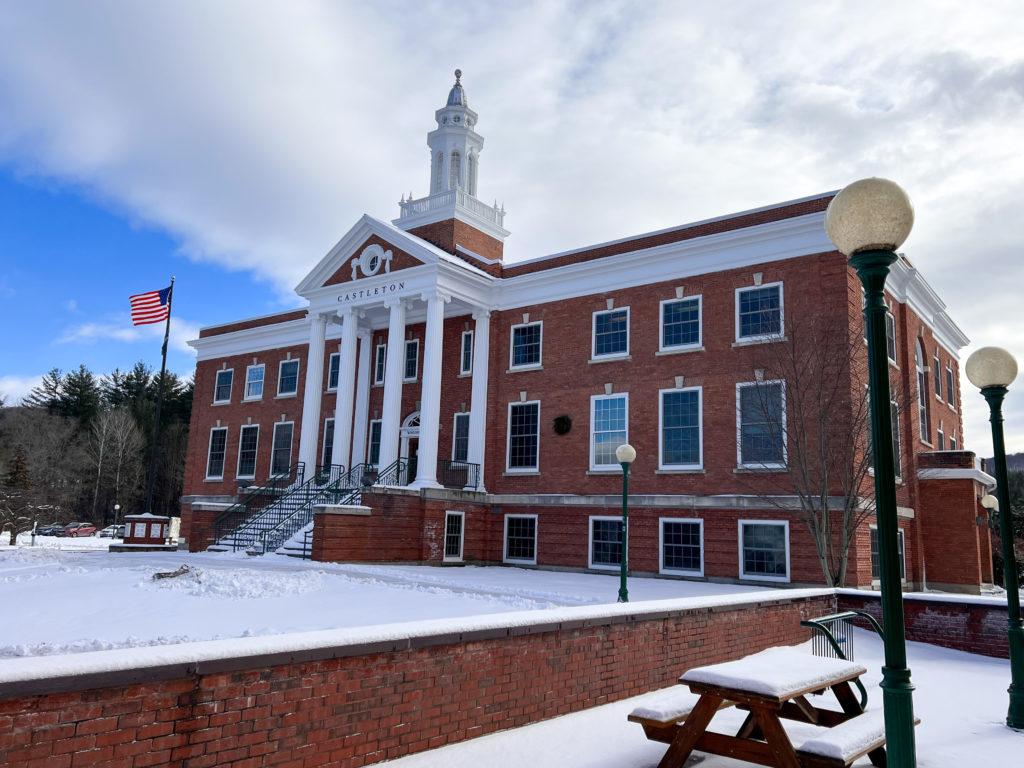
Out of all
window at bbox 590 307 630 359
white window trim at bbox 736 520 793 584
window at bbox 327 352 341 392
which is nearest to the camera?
white window trim at bbox 736 520 793 584

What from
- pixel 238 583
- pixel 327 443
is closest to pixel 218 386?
pixel 327 443

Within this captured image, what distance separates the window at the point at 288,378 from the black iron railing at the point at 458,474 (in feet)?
36.5

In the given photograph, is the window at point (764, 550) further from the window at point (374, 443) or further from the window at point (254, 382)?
the window at point (254, 382)

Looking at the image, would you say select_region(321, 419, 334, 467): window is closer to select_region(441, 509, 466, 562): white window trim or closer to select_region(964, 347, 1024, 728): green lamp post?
select_region(441, 509, 466, 562): white window trim

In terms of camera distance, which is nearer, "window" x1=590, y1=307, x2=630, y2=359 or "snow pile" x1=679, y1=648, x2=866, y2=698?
"snow pile" x1=679, y1=648, x2=866, y2=698

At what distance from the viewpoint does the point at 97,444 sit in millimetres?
72688

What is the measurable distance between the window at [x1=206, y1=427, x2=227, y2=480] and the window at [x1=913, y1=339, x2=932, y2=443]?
3103 cm

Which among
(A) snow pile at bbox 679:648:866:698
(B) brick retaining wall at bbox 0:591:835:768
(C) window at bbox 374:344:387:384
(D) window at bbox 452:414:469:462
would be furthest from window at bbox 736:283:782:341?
(A) snow pile at bbox 679:648:866:698

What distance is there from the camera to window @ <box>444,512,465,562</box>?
26.7 metres

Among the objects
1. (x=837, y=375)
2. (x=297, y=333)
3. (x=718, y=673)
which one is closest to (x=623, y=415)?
(x=837, y=375)

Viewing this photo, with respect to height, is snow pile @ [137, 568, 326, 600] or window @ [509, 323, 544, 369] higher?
window @ [509, 323, 544, 369]

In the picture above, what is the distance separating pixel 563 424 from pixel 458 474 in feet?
15.0

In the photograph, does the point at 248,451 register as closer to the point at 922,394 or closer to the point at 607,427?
the point at 607,427

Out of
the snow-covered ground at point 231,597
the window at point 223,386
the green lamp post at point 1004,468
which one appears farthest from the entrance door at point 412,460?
the green lamp post at point 1004,468
